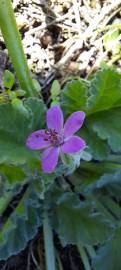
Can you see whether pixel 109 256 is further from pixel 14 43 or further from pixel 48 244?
pixel 14 43

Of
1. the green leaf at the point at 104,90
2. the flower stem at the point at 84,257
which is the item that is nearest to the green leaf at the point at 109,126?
the green leaf at the point at 104,90

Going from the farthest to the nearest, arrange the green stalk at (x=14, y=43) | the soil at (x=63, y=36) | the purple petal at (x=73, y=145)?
the soil at (x=63, y=36) < the green stalk at (x=14, y=43) < the purple petal at (x=73, y=145)

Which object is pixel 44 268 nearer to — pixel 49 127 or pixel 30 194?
pixel 30 194

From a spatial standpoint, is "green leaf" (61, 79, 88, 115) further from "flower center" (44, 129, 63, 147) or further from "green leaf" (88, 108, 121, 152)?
"flower center" (44, 129, 63, 147)

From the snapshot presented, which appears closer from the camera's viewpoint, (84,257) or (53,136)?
(53,136)

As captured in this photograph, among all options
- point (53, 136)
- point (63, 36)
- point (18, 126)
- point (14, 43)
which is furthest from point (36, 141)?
point (63, 36)

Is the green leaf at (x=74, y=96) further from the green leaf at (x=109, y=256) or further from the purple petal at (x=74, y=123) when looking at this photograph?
the green leaf at (x=109, y=256)
